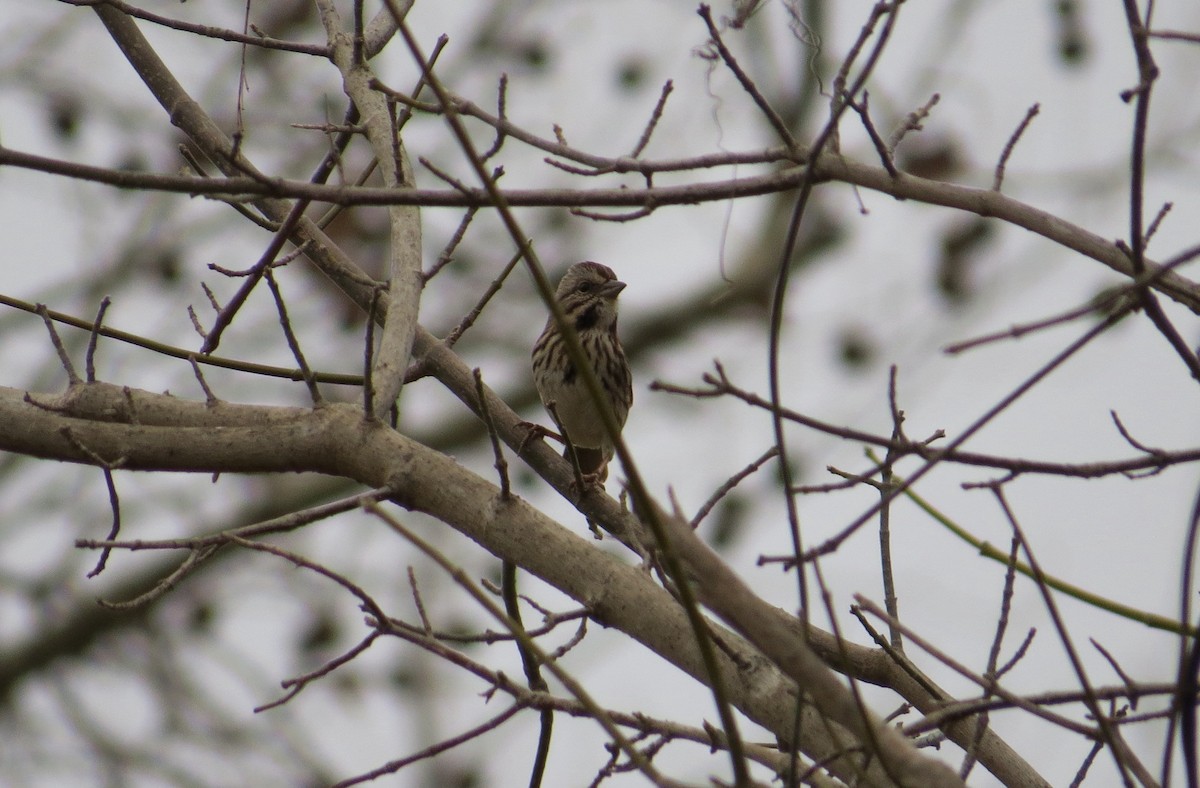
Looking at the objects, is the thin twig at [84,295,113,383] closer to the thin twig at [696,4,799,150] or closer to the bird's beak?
the thin twig at [696,4,799,150]

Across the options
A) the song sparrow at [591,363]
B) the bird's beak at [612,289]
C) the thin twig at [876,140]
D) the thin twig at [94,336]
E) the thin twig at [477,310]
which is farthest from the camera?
the bird's beak at [612,289]

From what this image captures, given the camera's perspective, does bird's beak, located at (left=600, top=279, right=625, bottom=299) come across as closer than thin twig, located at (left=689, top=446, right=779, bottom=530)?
No

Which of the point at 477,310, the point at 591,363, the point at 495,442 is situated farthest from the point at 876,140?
the point at 591,363

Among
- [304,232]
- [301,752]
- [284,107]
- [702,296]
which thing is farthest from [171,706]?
[304,232]

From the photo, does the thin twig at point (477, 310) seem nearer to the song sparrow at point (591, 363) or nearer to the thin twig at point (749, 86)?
the thin twig at point (749, 86)

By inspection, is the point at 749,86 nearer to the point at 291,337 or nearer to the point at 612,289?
the point at 291,337

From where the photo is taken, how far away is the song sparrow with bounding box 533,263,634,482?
20.0 ft

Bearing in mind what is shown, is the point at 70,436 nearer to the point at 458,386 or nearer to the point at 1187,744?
the point at 458,386

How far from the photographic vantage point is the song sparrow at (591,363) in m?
6.09

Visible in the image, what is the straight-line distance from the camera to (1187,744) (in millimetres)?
1771

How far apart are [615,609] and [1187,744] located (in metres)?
1.32

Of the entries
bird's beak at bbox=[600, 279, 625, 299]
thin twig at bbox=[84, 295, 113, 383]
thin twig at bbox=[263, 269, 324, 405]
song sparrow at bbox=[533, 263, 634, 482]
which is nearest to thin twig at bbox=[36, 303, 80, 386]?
thin twig at bbox=[84, 295, 113, 383]

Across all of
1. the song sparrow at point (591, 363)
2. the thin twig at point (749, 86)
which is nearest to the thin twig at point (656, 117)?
the thin twig at point (749, 86)

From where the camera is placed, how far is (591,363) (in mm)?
6301
